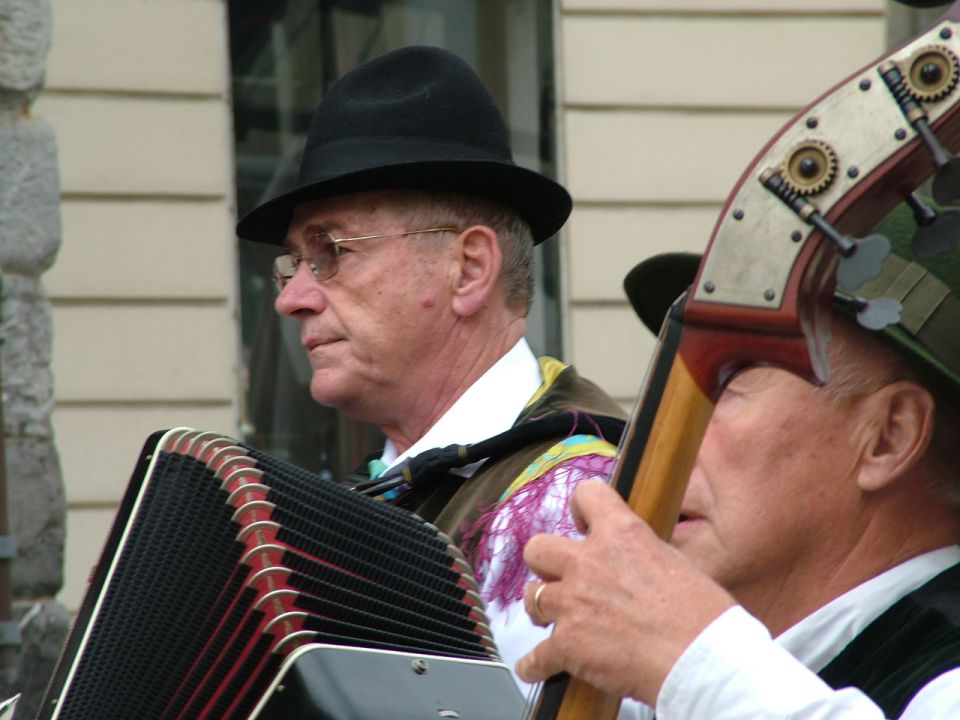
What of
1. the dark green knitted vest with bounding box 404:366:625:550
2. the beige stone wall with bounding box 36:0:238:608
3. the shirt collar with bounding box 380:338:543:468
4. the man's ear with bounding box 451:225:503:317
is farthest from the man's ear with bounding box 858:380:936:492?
the beige stone wall with bounding box 36:0:238:608

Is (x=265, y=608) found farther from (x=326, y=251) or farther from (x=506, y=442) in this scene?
(x=326, y=251)

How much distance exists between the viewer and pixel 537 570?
5.62 ft

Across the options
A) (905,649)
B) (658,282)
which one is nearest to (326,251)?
(658,282)

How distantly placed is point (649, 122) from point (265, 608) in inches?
198

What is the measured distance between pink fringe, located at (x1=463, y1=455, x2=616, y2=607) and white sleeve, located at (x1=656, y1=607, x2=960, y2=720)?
936 millimetres

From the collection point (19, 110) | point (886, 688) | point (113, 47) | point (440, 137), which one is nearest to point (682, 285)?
point (886, 688)

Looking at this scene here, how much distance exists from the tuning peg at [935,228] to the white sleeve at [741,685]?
0.39 metres

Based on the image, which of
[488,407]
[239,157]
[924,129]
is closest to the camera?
[924,129]

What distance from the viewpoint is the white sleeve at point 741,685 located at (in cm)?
162

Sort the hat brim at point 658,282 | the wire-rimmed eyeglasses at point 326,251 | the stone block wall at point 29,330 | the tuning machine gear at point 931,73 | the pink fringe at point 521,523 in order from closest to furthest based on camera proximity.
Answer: the tuning machine gear at point 931,73, the hat brim at point 658,282, the pink fringe at point 521,523, the wire-rimmed eyeglasses at point 326,251, the stone block wall at point 29,330

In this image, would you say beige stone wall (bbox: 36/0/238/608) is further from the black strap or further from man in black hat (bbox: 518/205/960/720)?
man in black hat (bbox: 518/205/960/720)

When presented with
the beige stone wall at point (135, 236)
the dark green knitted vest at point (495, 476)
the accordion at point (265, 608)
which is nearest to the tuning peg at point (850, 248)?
the accordion at point (265, 608)

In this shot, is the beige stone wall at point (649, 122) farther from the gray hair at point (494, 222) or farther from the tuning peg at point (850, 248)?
the tuning peg at point (850, 248)

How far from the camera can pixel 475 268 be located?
126 inches
